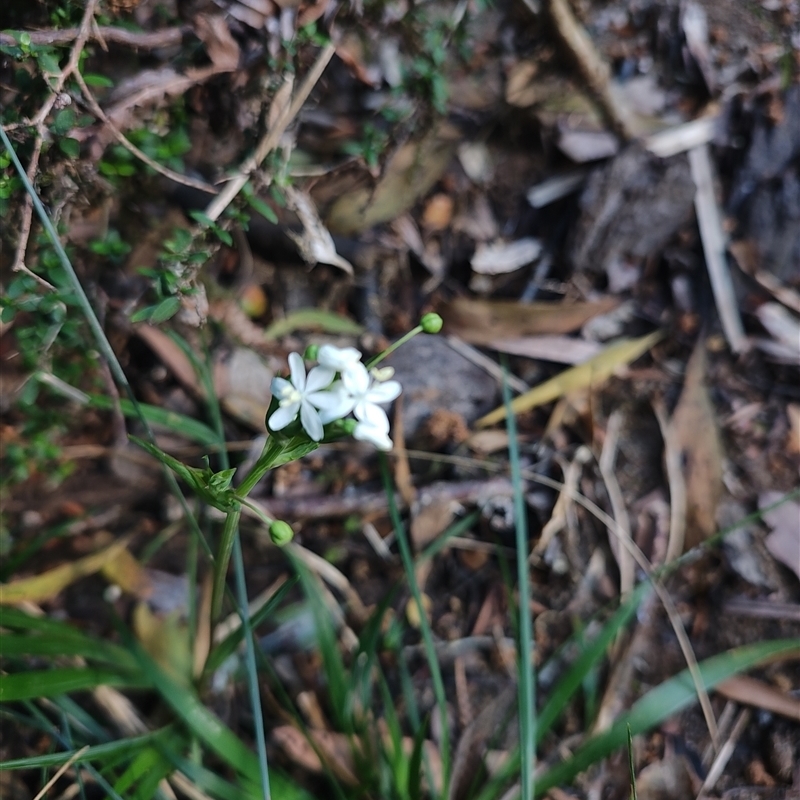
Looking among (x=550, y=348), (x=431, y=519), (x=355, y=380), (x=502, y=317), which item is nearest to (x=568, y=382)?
(x=550, y=348)

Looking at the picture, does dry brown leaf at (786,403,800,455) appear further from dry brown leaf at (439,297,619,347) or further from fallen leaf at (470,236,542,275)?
fallen leaf at (470,236,542,275)

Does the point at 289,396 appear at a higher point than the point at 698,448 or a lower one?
higher

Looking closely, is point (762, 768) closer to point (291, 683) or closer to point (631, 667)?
point (631, 667)

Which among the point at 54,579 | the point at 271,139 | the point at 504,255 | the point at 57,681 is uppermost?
the point at 271,139

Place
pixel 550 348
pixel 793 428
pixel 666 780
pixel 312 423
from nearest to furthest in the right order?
pixel 312 423
pixel 666 780
pixel 793 428
pixel 550 348

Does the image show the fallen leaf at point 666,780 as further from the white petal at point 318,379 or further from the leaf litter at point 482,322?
the white petal at point 318,379

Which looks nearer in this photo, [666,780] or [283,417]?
[283,417]

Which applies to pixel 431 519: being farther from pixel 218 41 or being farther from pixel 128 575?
pixel 218 41

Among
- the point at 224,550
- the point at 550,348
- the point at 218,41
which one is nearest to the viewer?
the point at 224,550

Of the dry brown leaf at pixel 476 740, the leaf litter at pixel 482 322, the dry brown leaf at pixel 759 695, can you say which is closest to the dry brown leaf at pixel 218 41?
the leaf litter at pixel 482 322
